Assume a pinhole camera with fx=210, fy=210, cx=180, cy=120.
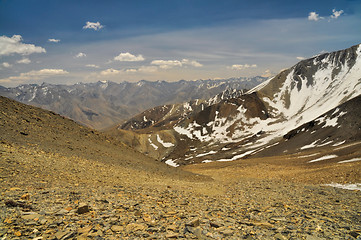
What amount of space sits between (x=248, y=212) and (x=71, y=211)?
9637 millimetres

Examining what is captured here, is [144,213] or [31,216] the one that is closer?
[31,216]

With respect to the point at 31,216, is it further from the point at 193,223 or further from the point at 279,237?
the point at 279,237

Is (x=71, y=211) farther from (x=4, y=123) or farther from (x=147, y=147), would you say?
(x=147, y=147)

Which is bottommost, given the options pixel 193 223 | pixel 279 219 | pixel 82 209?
pixel 279 219

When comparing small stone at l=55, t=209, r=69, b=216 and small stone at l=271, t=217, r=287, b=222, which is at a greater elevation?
small stone at l=55, t=209, r=69, b=216

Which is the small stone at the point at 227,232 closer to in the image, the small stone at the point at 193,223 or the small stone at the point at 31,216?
the small stone at the point at 193,223

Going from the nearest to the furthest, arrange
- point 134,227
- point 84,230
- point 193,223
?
point 84,230 → point 134,227 → point 193,223

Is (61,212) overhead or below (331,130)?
overhead

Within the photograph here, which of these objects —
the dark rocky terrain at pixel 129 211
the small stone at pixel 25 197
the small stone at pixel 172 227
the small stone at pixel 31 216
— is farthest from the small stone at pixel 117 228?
the small stone at pixel 25 197

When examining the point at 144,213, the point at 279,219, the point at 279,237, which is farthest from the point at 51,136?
the point at 279,237

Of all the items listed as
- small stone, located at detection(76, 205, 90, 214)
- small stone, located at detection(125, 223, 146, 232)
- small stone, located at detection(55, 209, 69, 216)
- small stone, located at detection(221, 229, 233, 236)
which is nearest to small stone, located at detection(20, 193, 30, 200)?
small stone, located at detection(55, 209, 69, 216)

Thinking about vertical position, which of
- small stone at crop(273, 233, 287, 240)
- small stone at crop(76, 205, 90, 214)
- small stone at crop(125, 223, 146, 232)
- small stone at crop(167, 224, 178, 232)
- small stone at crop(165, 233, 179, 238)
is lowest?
small stone at crop(273, 233, 287, 240)

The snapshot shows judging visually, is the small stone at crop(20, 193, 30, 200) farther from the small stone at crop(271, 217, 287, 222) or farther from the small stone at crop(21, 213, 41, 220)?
the small stone at crop(271, 217, 287, 222)

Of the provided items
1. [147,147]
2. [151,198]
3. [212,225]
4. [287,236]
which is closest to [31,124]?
[151,198]
